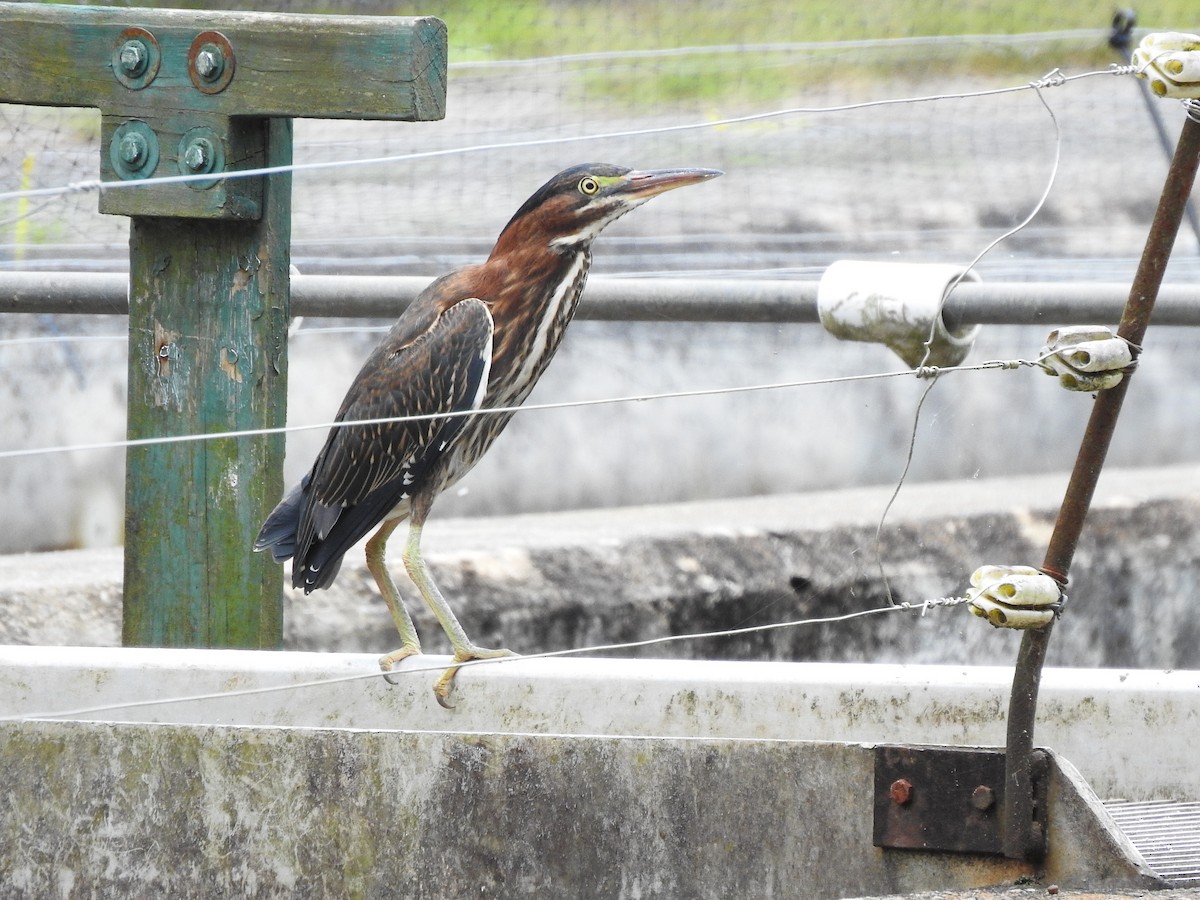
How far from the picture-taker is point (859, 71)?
316 inches

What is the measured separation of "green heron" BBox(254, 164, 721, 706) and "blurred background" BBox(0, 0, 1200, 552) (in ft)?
7.56

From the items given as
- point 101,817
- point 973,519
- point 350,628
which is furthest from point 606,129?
point 101,817

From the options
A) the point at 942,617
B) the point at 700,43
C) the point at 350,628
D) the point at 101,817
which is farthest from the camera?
the point at 700,43

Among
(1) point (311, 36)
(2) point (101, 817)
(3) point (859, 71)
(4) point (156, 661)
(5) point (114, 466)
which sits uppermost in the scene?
(3) point (859, 71)

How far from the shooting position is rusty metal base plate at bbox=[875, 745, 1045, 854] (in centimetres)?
205

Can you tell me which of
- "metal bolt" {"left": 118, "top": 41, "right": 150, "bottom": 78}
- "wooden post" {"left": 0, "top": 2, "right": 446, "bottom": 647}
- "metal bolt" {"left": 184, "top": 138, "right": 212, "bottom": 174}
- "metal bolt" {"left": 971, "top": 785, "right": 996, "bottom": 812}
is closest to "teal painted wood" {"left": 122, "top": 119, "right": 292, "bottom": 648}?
"wooden post" {"left": 0, "top": 2, "right": 446, "bottom": 647}

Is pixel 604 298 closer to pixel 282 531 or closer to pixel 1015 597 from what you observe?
pixel 282 531

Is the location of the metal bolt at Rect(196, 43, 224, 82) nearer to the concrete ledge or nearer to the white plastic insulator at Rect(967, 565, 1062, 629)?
the concrete ledge

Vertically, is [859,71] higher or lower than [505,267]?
higher

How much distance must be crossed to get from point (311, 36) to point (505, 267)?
48 cm

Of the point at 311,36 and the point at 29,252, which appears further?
the point at 29,252

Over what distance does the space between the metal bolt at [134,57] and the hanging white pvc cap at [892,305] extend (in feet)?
4.01

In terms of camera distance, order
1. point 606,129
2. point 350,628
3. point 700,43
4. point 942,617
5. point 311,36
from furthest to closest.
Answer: point 700,43 → point 606,129 → point 942,617 → point 350,628 → point 311,36

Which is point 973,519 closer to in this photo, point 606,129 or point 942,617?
point 942,617
